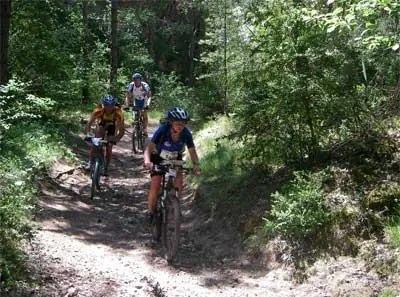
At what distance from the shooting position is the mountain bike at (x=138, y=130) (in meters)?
14.9

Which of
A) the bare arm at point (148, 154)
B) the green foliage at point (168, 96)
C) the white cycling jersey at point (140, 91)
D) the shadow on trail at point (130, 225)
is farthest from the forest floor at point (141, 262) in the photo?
the green foliage at point (168, 96)

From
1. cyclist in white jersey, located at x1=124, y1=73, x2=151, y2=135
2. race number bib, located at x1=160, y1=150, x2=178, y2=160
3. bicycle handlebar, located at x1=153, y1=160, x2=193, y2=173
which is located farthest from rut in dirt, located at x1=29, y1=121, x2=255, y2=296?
cyclist in white jersey, located at x1=124, y1=73, x2=151, y2=135

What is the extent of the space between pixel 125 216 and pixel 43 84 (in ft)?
20.2

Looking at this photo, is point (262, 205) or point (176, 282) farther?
point (262, 205)

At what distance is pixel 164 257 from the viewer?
7.37 m

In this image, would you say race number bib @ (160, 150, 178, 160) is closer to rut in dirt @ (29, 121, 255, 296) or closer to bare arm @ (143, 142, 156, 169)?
bare arm @ (143, 142, 156, 169)

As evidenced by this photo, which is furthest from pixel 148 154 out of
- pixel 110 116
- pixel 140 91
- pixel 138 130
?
pixel 138 130

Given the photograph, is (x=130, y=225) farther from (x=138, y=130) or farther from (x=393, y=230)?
(x=138, y=130)

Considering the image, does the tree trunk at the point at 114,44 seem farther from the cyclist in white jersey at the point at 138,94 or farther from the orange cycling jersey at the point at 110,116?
the orange cycling jersey at the point at 110,116

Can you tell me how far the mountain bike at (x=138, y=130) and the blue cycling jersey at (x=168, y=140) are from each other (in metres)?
7.42

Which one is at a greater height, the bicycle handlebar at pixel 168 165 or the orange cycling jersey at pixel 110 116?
the orange cycling jersey at pixel 110 116

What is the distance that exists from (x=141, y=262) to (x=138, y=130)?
839cm

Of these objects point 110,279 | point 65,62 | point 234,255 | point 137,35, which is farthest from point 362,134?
point 137,35

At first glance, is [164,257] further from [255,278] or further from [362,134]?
[362,134]
